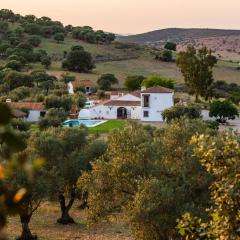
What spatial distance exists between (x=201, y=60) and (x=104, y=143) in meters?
51.3

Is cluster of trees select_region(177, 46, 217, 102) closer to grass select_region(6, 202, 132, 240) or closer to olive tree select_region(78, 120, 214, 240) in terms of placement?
grass select_region(6, 202, 132, 240)

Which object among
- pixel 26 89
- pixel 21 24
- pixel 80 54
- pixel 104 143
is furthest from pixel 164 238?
pixel 21 24

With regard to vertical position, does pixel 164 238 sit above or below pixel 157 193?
below

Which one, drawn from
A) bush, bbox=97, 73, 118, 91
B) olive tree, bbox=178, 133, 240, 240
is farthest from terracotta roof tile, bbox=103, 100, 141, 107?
olive tree, bbox=178, 133, 240, 240

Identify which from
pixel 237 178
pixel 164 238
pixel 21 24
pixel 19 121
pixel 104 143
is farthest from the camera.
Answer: pixel 21 24

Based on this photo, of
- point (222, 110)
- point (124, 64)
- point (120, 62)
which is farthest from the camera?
point (120, 62)

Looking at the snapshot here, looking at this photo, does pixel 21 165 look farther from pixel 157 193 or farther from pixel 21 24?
pixel 21 24

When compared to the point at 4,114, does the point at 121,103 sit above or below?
below

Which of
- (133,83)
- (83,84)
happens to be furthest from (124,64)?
(83,84)

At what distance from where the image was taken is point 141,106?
258ft

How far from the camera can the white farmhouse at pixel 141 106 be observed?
78125 mm

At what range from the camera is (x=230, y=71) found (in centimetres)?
14100

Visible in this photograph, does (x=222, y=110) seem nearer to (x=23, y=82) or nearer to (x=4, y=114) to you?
(x=23, y=82)

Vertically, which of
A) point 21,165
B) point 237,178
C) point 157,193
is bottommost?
point 157,193
